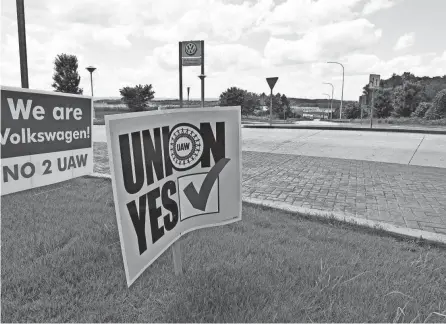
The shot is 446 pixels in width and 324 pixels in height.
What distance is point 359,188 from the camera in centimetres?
588

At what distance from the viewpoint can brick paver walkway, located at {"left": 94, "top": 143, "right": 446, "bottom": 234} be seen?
15.0 ft

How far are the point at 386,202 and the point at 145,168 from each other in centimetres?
428

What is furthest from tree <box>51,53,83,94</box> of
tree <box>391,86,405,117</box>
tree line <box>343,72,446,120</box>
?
tree <box>391,86,405,117</box>

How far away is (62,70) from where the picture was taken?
5066cm

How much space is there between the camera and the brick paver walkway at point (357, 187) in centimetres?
456

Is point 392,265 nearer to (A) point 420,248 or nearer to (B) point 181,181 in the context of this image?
(A) point 420,248

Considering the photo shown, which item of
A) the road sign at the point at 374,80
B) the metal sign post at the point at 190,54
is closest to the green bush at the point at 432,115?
the road sign at the point at 374,80

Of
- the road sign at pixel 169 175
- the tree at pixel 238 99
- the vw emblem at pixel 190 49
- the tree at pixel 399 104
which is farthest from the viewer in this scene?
the tree at pixel 238 99

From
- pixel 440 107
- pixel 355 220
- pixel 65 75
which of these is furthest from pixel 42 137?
pixel 65 75

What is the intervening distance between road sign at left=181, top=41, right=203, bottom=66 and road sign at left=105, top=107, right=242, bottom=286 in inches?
639

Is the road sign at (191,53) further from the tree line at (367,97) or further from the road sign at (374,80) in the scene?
the tree line at (367,97)

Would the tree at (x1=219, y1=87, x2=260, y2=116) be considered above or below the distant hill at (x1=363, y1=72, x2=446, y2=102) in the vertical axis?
below

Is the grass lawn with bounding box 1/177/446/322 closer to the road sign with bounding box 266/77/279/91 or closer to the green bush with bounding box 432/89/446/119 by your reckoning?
the road sign with bounding box 266/77/279/91

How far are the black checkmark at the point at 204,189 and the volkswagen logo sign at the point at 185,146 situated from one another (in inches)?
7.4
